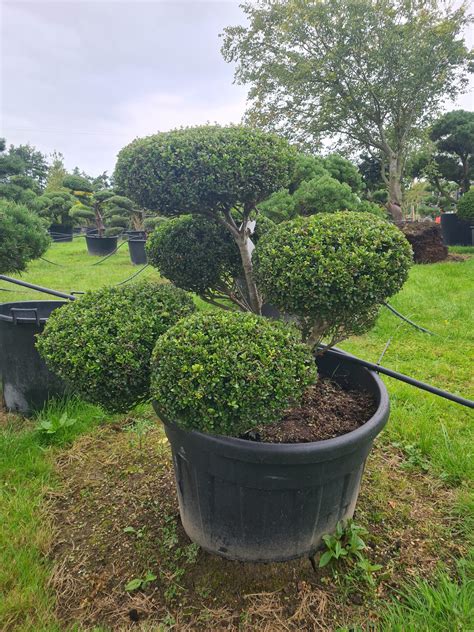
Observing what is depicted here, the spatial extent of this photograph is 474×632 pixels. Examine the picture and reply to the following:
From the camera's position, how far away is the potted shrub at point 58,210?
A: 14738 mm

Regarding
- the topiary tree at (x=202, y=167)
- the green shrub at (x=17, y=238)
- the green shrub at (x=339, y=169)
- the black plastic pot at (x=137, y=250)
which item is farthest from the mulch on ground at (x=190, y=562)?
the black plastic pot at (x=137, y=250)

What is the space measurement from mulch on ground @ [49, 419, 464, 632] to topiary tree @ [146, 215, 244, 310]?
37.1 inches

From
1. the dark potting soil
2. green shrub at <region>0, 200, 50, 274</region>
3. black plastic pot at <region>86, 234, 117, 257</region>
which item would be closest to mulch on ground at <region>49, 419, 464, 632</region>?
the dark potting soil

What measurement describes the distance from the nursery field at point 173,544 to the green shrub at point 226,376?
0.61m

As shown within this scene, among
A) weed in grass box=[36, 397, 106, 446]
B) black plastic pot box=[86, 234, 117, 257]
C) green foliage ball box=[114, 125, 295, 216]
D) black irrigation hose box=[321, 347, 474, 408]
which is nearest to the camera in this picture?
green foliage ball box=[114, 125, 295, 216]

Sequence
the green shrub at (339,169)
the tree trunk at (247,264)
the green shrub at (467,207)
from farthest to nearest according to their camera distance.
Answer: the green shrub at (467,207) → the green shrub at (339,169) → the tree trunk at (247,264)

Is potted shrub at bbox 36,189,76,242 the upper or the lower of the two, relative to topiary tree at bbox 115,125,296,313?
lower

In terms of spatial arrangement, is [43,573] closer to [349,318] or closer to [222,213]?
[349,318]

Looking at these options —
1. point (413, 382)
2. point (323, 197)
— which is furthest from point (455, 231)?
point (413, 382)

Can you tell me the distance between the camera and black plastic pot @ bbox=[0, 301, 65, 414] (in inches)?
94.5

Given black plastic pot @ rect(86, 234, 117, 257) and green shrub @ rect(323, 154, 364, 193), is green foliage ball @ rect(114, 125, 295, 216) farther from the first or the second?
black plastic pot @ rect(86, 234, 117, 257)

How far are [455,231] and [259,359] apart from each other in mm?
9886

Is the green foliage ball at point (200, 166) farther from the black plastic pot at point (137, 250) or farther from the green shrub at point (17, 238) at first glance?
the black plastic pot at point (137, 250)

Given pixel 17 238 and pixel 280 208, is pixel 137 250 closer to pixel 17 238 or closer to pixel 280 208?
pixel 280 208
